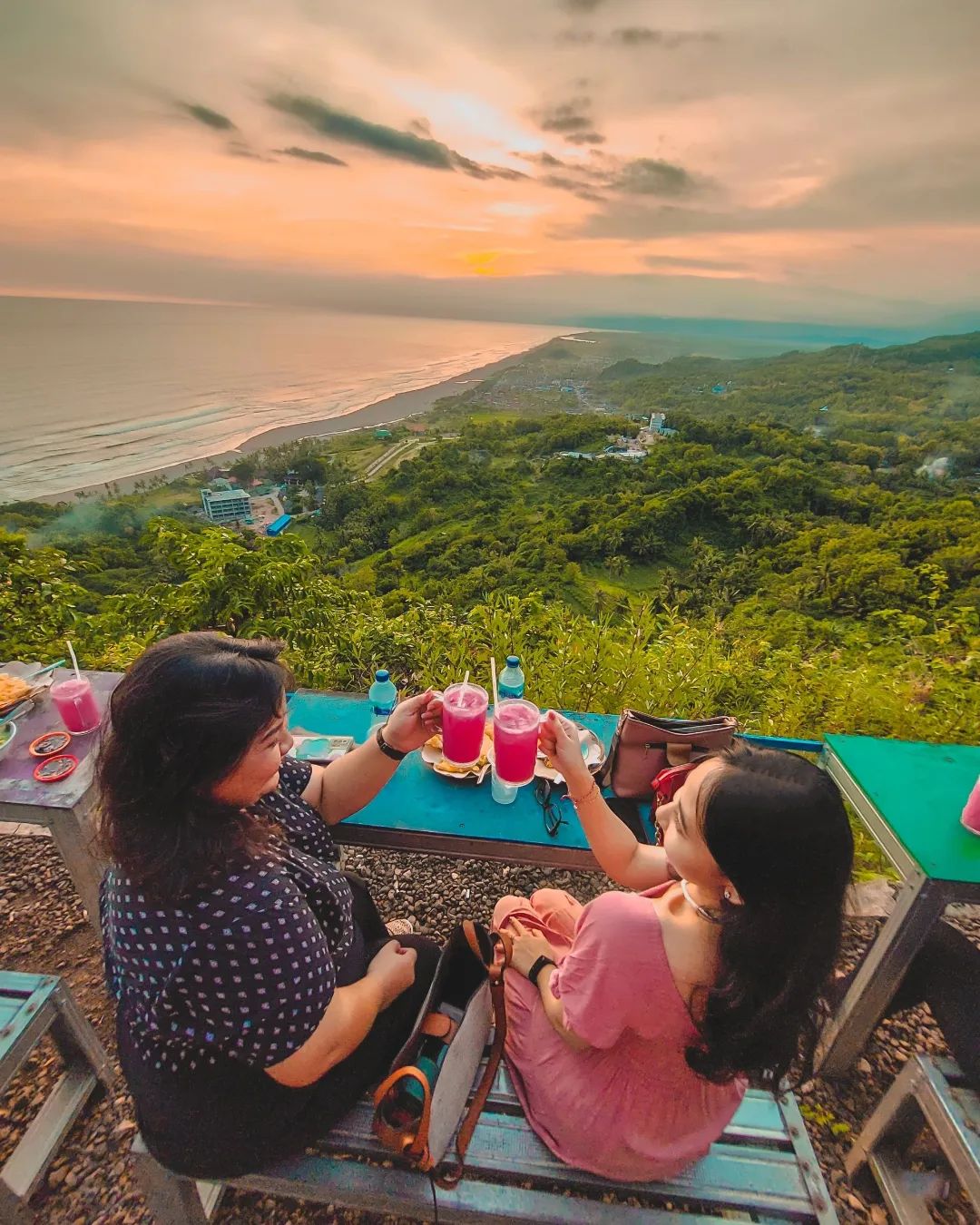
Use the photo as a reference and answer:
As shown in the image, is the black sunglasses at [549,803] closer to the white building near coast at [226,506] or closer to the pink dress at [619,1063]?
the pink dress at [619,1063]

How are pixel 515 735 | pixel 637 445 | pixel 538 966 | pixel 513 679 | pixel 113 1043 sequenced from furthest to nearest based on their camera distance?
1. pixel 637 445
2. pixel 513 679
3. pixel 113 1043
4. pixel 515 735
5. pixel 538 966

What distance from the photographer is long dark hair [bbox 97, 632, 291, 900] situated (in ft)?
3.65

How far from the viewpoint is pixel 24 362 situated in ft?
146

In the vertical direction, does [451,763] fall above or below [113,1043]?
above

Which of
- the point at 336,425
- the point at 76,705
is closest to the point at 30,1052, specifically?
the point at 76,705

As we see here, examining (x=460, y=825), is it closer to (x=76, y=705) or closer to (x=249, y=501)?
(x=76, y=705)

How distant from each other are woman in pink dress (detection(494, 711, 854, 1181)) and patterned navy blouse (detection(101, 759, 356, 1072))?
581 mm

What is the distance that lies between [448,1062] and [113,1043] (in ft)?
5.35

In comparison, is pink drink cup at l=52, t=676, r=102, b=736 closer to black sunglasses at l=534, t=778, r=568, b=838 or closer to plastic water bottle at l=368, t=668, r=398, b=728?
plastic water bottle at l=368, t=668, r=398, b=728

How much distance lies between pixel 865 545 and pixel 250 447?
29391 millimetres

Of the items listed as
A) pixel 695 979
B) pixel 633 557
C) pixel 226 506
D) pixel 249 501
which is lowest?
pixel 633 557

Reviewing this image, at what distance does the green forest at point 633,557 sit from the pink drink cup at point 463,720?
1718mm

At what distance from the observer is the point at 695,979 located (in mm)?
1216

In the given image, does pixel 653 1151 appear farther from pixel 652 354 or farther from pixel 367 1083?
pixel 652 354
